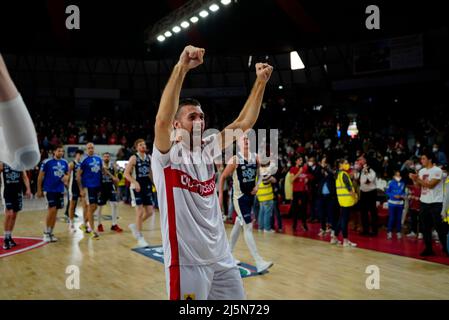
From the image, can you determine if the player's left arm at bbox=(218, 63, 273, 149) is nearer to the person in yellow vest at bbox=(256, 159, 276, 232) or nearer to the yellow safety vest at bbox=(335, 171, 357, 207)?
the yellow safety vest at bbox=(335, 171, 357, 207)

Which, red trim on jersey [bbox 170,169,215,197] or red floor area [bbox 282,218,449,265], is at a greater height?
red trim on jersey [bbox 170,169,215,197]

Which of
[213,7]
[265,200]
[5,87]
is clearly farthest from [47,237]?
[213,7]

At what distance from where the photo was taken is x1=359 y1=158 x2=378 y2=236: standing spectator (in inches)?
379

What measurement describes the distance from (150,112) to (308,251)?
20421mm

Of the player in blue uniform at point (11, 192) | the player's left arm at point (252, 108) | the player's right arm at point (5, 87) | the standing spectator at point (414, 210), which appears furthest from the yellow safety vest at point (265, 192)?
the player's right arm at point (5, 87)

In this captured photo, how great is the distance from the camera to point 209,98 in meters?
25.5

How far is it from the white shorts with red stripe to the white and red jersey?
1.8 inches

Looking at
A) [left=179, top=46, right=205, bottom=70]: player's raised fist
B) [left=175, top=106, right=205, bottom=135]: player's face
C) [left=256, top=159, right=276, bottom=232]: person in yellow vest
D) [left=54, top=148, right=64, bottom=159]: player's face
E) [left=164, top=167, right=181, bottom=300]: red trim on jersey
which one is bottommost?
[left=256, top=159, right=276, bottom=232]: person in yellow vest

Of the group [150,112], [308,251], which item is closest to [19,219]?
[308,251]

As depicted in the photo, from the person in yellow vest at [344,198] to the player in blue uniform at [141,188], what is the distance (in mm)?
4016

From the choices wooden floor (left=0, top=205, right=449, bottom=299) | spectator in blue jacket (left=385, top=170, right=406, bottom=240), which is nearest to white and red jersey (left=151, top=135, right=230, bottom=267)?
wooden floor (left=0, top=205, right=449, bottom=299)

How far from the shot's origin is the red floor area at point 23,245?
761 cm

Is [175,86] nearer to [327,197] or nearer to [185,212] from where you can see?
[185,212]

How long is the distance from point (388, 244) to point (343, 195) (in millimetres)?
1447
